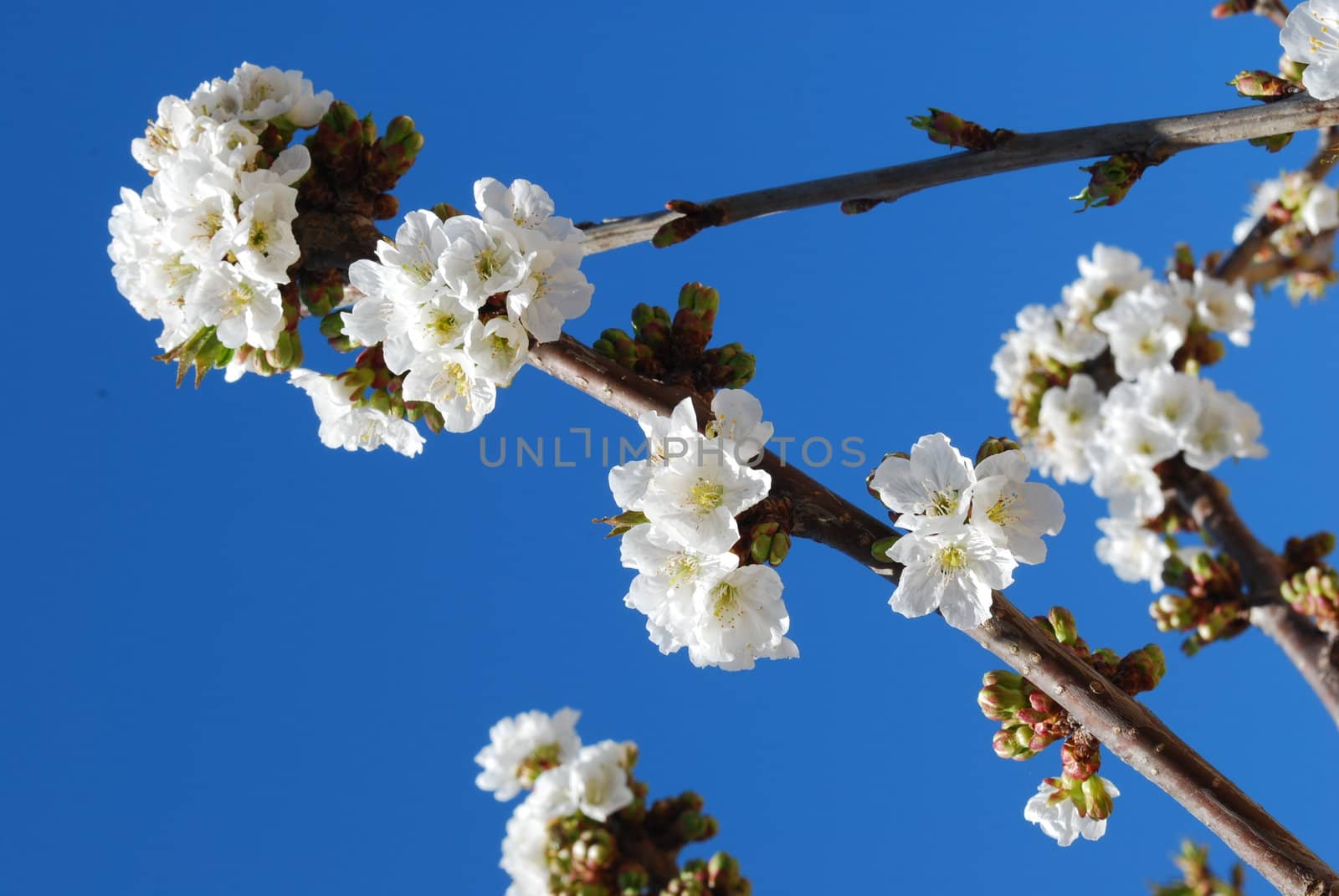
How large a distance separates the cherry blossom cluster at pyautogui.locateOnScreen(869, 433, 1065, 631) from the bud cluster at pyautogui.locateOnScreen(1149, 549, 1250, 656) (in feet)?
8.06

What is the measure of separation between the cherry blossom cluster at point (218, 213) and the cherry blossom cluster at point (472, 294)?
1.06 ft

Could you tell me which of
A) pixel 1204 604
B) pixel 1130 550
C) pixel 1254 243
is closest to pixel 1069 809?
pixel 1204 604

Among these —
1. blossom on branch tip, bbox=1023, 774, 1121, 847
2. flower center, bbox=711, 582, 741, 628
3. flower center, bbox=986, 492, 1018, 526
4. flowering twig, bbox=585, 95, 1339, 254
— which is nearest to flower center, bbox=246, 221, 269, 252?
flowering twig, bbox=585, 95, 1339, 254

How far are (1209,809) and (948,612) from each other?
669mm

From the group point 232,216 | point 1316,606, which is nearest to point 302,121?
point 232,216

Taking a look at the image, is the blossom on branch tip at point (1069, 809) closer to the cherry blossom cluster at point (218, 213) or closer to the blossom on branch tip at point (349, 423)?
the blossom on branch tip at point (349, 423)

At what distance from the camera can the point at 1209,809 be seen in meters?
1.83

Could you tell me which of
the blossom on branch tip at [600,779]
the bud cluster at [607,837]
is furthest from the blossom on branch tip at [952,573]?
the blossom on branch tip at [600,779]

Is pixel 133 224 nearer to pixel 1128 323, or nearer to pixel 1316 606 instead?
pixel 1316 606

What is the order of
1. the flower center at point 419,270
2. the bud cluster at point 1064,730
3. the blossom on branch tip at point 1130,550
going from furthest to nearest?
1. the blossom on branch tip at point 1130,550
2. the bud cluster at point 1064,730
3. the flower center at point 419,270

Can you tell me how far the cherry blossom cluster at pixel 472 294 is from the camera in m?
1.90

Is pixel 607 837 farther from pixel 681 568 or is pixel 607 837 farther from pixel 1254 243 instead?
Result: pixel 1254 243

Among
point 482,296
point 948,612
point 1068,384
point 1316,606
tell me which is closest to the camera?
point 948,612

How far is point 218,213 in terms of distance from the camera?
221 cm
